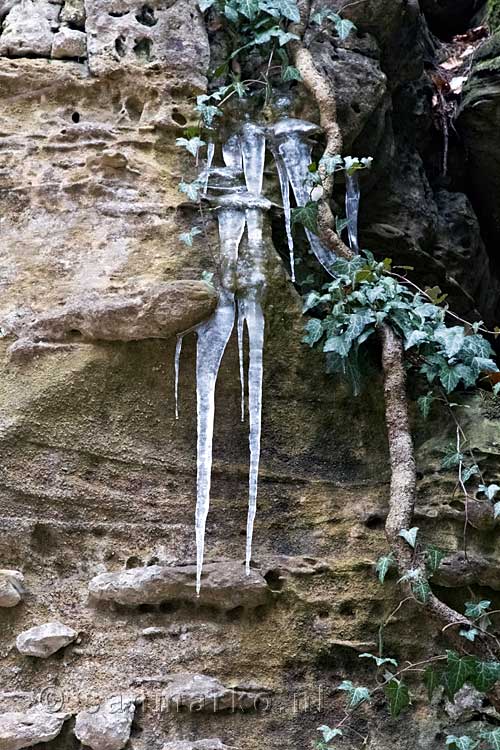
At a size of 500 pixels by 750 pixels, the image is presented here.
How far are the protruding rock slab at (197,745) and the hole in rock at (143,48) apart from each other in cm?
258

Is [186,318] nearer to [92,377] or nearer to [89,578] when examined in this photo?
[92,377]

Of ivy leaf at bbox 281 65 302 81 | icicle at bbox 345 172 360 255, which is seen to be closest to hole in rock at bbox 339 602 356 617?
icicle at bbox 345 172 360 255

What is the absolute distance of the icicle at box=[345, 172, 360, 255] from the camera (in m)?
3.79

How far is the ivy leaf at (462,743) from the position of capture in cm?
270

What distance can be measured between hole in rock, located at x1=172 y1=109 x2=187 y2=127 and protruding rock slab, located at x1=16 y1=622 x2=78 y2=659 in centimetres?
196

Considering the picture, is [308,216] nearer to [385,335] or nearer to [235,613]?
[385,335]

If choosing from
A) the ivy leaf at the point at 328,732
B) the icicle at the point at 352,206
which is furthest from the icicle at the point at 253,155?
the ivy leaf at the point at 328,732

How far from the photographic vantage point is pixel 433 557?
286 cm

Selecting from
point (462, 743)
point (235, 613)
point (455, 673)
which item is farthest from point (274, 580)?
point (462, 743)

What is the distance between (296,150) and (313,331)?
82cm

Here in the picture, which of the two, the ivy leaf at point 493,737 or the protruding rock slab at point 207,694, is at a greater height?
the protruding rock slab at point 207,694

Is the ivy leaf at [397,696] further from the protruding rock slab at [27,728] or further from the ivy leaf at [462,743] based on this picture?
the protruding rock slab at [27,728]

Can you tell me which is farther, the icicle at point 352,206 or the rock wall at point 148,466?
the icicle at point 352,206

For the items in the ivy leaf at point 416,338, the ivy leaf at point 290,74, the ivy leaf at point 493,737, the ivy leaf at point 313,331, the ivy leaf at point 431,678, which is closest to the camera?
the ivy leaf at point 493,737
